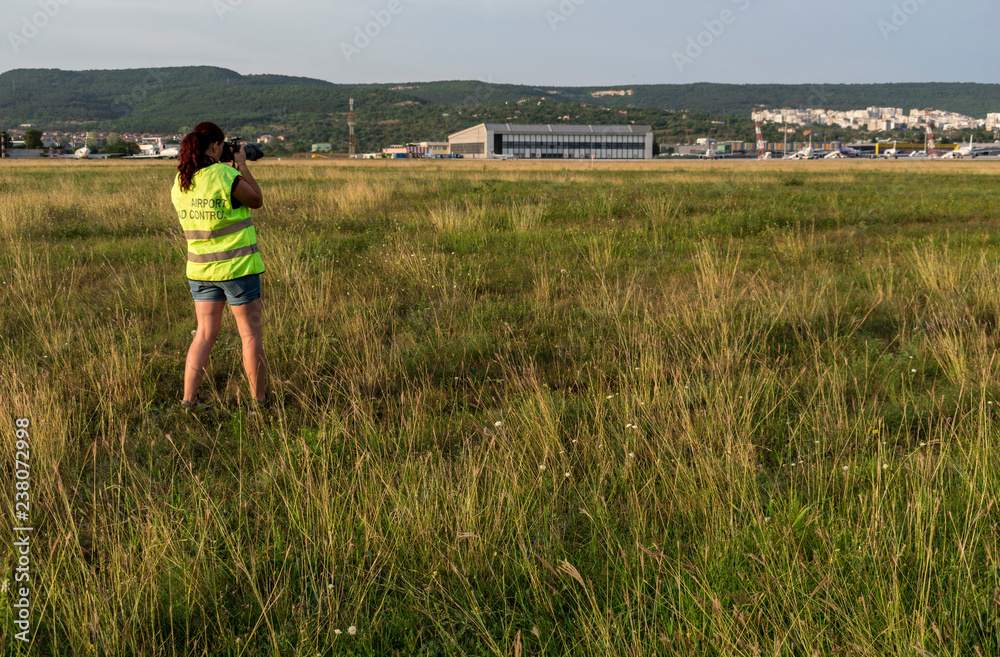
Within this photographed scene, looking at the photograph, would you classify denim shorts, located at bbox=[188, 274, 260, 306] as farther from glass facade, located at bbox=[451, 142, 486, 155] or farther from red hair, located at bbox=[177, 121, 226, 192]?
glass facade, located at bbox=[451, 142, 486, 155]

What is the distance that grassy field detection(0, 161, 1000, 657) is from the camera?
244 centimetres

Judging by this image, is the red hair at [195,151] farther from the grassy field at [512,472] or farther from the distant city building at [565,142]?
the distant city building at [565,142]

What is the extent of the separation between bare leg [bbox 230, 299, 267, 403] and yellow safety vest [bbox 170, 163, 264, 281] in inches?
9.9

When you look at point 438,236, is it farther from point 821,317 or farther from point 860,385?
point 860,385

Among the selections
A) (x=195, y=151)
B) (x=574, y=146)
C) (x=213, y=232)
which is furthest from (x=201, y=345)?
(x=574, y=146)

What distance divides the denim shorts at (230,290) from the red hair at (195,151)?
25.7 inches

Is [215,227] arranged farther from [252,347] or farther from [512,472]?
[512,472]

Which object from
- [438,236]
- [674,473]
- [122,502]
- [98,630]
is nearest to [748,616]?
[674,473]

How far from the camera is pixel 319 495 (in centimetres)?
323

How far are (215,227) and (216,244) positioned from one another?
11 cm

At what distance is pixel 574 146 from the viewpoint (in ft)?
466

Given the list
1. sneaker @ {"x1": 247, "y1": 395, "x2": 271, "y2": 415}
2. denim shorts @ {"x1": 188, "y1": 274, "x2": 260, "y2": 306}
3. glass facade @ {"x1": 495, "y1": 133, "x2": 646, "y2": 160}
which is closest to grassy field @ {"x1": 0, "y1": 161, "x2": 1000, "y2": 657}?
sneaker @ {"x1": 247, "y1": 395, "x2": 271, "y2": 415}

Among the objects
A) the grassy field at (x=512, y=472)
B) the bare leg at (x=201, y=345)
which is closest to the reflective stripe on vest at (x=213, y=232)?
the bare leg at (x=201, y=345)

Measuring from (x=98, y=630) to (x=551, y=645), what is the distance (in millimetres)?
1542
